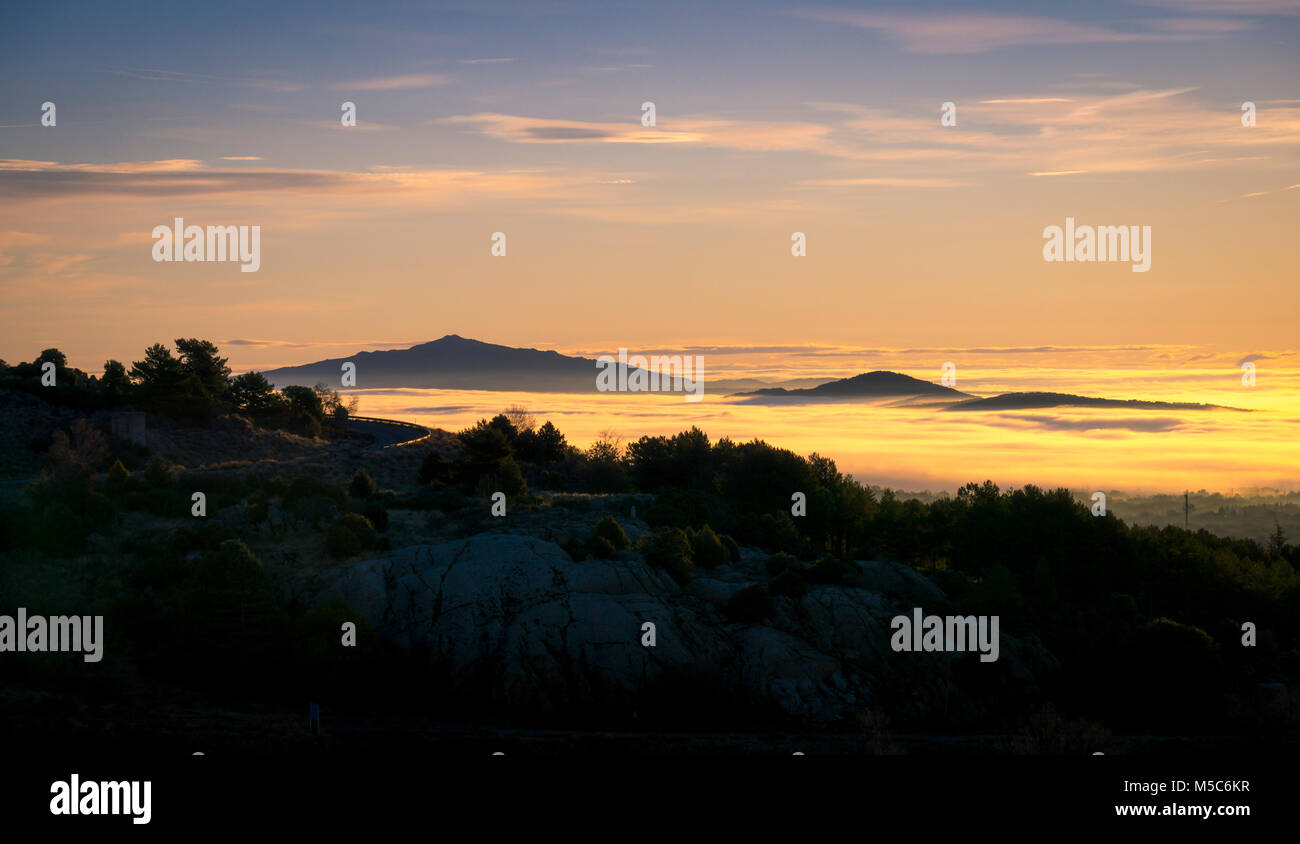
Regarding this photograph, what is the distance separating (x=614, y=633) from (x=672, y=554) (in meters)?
7.92

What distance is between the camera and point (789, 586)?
45.8 metres

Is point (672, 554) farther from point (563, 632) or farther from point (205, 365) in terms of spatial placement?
point (205, 365)

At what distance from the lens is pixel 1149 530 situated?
71.0 m

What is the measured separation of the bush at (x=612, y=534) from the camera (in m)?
48.7

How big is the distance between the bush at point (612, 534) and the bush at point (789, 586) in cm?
695

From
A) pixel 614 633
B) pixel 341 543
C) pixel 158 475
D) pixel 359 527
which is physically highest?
pixel 158 475

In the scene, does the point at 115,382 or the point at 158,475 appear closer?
the point at 158,475

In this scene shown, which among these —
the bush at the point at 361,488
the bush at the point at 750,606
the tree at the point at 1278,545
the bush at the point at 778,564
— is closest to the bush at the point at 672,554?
the bush at the point at 750,606

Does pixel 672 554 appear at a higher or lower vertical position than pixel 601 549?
lower

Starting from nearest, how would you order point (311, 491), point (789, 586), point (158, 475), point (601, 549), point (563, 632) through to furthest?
point (563, 632) < point (789, 586) < point (601, 549) < point (311, 491) < point (158, 475)

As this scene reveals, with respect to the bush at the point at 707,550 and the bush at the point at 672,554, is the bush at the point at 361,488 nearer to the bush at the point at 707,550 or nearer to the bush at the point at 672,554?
the bush at the point at 672,554

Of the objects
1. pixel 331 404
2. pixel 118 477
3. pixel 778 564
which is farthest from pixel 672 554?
pixel 331 404

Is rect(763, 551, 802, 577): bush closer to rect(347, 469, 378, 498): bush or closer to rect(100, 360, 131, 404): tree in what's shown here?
rect(347, 469, 378, 498): bush
